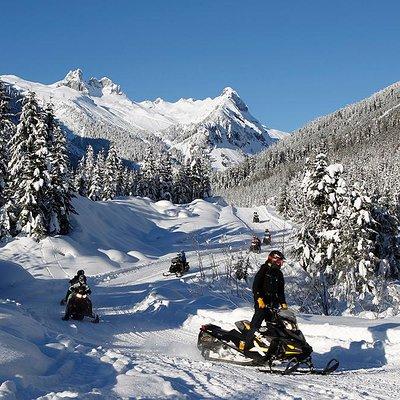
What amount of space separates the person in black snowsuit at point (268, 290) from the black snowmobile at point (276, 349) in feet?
0.47

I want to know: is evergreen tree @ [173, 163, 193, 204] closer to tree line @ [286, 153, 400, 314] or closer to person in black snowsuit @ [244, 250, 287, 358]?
tree line @ [286, 153, 400, 314]

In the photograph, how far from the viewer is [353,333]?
10.6 metres

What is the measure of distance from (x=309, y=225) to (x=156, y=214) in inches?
1274

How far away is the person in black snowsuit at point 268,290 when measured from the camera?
29.0ft

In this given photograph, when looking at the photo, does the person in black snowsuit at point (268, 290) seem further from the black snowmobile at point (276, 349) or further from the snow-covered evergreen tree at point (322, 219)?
the snow-covered evergreen tree at point (322, 219)

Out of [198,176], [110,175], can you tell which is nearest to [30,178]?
[110,175]

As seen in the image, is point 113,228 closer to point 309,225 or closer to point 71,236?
point 71,236

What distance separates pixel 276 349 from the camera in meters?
8.60

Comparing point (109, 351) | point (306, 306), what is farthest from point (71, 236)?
point (109, 351)

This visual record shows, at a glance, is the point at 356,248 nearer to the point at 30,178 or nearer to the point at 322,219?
the point at 322,219

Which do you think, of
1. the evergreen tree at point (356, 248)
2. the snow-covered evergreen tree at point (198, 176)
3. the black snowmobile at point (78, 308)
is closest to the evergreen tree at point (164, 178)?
the snow-covered evergreen tree at point (198, 176)

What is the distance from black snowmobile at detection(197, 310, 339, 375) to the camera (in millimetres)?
8422

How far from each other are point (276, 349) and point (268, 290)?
1032 millimetres

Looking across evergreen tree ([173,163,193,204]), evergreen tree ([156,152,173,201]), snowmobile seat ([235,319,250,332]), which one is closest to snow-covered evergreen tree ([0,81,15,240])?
snowmobile seat ([235,319,250,332])
